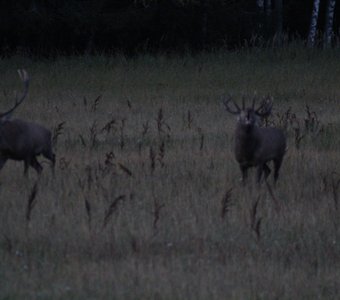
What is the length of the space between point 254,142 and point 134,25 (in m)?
22.8

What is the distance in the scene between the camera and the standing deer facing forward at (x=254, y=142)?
505 inches

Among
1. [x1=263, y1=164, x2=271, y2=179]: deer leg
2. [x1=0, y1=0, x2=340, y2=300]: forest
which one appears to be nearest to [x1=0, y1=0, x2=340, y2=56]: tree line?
[x1=0, y1=0, x2=340, y2=300]: forest

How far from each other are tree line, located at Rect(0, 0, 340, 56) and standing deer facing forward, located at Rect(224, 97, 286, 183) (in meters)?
20.3

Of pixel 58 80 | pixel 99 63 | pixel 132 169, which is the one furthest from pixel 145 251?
pixel 99 63

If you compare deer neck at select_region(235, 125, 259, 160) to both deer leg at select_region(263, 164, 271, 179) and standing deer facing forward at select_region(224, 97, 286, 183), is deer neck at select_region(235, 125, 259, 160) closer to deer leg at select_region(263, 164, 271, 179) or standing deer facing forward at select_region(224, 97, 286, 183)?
standing deer facing forward at select_region(224, 97, 286, 183)

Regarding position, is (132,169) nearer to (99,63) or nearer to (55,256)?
(55,256)

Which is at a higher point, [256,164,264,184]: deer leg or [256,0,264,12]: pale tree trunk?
[256,0,264,12]: pale tree trunk

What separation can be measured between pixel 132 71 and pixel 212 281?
66.3 feet

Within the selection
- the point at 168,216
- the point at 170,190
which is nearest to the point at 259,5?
the point at 170,190

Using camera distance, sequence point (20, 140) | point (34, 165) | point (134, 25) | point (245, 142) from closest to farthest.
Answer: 1. point (20, 140)
2. point (245, 142)
3. point (34, 165)
4. point (134, 25)

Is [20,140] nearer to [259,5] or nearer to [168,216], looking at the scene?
[168,216]

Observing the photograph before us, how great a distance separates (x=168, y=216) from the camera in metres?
10.7

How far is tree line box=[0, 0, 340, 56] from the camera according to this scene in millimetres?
34594

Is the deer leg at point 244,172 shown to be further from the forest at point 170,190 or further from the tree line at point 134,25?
the tree line at point 134,25
